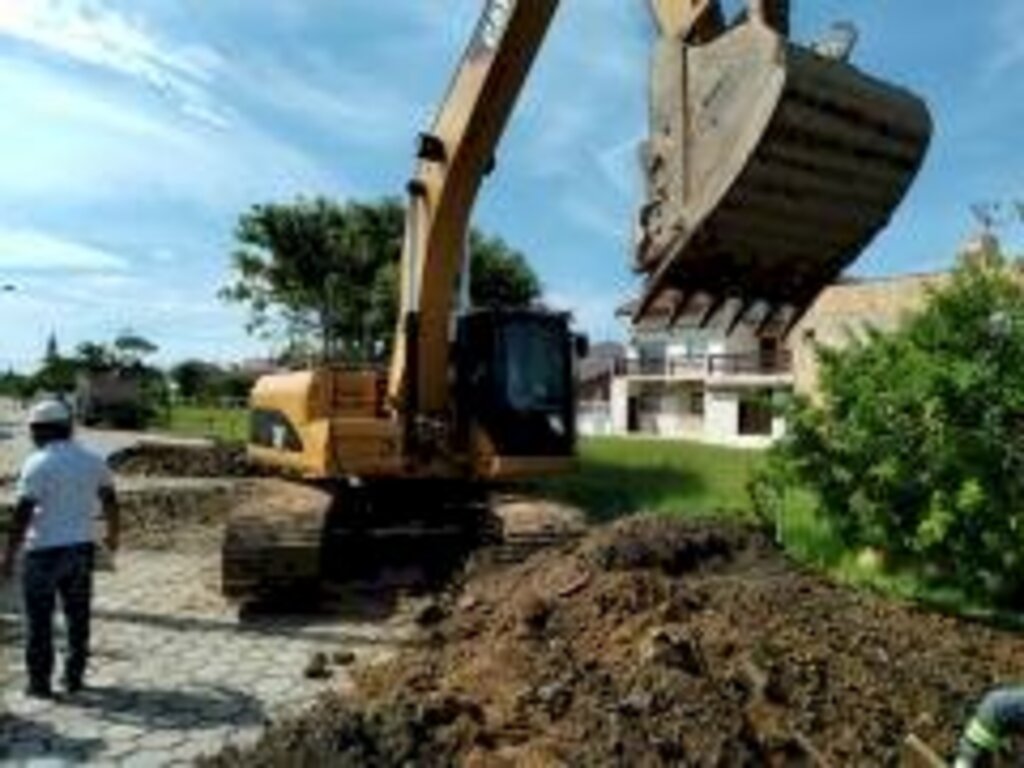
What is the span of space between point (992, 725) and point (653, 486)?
22709 mm

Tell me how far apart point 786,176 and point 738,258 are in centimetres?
62

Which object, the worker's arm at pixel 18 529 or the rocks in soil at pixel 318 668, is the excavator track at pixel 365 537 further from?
the worker's arm at pixel 18 529

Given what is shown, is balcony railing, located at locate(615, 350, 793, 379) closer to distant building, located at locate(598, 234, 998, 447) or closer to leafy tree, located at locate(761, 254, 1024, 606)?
distant building, located at locate(598, 234, 998, 447)

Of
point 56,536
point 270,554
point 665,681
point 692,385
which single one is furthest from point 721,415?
point 665,681

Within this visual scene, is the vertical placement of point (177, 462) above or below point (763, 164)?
below

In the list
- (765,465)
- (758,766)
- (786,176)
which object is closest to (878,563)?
(765,465)

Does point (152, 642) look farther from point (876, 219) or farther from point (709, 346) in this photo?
point (709, 346)

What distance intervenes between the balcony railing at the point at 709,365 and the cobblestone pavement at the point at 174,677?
63.3m

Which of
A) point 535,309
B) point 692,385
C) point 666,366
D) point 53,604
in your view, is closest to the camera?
point 53,604

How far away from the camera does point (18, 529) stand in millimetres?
10969

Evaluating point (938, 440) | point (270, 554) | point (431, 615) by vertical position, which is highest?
point (938, 440)

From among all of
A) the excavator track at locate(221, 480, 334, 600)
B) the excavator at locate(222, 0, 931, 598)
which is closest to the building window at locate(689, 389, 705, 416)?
the excavator at locate(222, 0, 931, 598)

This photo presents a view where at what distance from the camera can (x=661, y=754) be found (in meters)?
8.21

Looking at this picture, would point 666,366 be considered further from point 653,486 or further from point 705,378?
point 653,486
